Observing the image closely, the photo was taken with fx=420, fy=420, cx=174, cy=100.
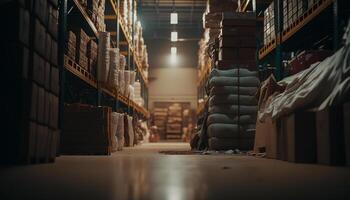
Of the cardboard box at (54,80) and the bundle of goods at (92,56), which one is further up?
the bundle of goods at (92,56)

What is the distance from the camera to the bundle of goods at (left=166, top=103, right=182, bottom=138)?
20688 mm

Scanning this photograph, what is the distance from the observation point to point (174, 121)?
20797 mm

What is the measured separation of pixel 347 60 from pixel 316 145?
1.05m

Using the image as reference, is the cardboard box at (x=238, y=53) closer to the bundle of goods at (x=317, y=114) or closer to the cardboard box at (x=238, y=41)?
the cardboard box at (x=238, y=41)

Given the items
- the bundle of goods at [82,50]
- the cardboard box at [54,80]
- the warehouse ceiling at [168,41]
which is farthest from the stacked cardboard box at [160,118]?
the cardboard box at [54,80]

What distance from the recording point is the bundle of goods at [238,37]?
311 inches

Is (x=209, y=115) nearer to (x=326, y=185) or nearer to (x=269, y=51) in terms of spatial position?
(x=269, y=51)

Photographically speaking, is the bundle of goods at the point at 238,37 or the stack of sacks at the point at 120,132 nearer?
the bundle of goods at the point at 238,37

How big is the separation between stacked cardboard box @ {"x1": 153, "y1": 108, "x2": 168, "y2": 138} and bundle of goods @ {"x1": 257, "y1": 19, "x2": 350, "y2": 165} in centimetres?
1604

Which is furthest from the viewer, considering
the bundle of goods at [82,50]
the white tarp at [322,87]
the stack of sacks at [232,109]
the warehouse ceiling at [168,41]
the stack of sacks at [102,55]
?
the warehouse ceiling at [168,41]

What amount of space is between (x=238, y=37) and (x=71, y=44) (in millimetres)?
3228

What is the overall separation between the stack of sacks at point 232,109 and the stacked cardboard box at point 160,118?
1372 cm

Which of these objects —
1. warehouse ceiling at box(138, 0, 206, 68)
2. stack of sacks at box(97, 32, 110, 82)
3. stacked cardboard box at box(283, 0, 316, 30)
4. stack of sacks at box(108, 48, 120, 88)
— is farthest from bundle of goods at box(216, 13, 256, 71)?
warehouse ceiling at box(138, 0, 206, 68)

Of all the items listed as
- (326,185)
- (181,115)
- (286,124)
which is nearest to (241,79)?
(286,124)
